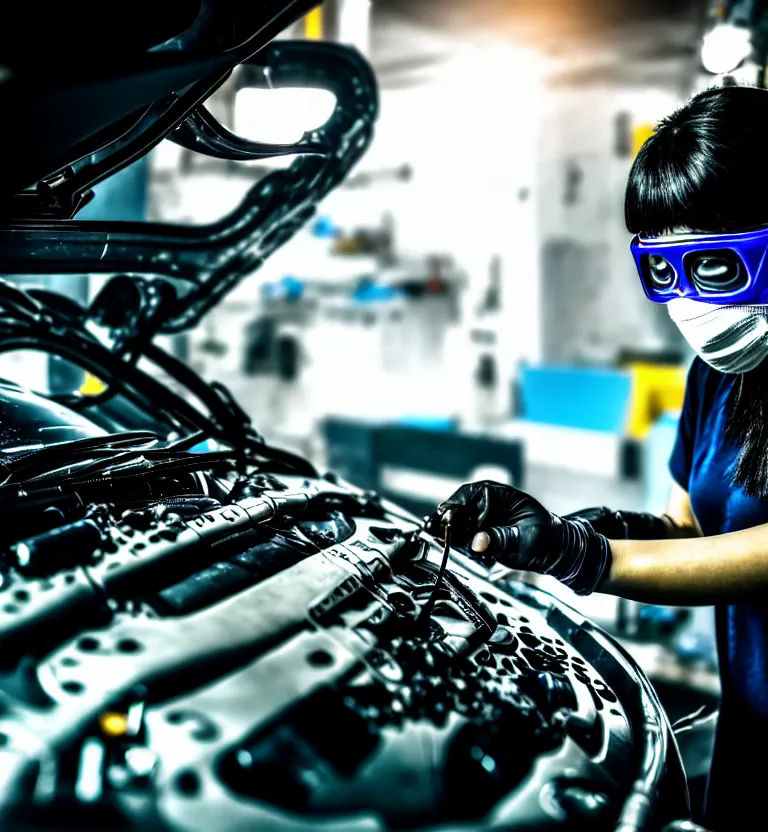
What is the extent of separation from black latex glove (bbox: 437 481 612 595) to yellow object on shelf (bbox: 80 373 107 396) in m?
0.82

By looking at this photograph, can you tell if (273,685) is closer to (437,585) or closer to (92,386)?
(437,585)

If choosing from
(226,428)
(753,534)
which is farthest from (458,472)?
(753,534)

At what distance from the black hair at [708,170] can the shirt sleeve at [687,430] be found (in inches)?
8.4

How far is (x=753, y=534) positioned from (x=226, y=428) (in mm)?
934

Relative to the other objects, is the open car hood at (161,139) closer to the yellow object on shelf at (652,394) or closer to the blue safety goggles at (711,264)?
the blue safety goggles at (711,264)

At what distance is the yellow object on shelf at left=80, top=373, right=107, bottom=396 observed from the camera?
5.24 feet

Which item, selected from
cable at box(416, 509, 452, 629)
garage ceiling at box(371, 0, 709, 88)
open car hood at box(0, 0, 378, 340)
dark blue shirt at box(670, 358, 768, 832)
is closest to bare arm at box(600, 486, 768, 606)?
dark blue shirt at box(670, 358, 768, 832)

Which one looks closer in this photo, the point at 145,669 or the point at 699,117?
the point at 145,669

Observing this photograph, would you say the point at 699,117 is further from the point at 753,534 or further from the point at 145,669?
the point at 145,669

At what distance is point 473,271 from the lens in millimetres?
5461

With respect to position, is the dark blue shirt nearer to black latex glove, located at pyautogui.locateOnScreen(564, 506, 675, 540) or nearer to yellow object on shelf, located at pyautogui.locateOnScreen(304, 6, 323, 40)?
black latex glove, located at pyautogui.locateOnScreen(564, 506, 675, 540)

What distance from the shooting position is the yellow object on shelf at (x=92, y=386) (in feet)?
5.24

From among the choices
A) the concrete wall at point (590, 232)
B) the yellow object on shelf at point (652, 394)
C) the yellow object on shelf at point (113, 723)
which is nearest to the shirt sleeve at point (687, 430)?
the yellow object on shelf at point (113, 723)

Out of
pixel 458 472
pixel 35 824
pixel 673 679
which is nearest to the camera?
pixel 35 824
